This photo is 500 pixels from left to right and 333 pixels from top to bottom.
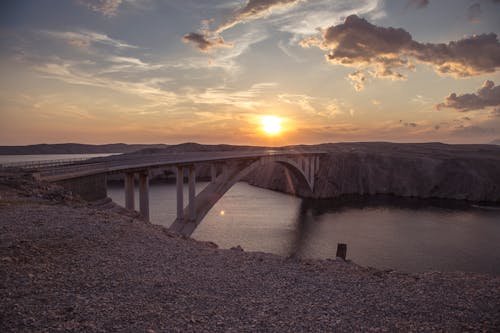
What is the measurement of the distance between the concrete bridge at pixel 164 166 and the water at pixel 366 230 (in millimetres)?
4406

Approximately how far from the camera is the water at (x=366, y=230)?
30422 millimetres

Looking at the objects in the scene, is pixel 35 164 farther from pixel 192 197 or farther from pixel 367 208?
pixel 367 208

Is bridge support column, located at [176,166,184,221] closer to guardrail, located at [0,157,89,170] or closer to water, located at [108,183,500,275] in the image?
water, located at [108,183,500,275]

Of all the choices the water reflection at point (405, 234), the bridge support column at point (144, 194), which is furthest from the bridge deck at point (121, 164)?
the water reflection at point (405, 234)

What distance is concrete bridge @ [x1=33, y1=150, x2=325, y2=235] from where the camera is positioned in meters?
19.6

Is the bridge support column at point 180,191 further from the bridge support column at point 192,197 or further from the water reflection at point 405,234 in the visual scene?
the water reflection at point 405,234

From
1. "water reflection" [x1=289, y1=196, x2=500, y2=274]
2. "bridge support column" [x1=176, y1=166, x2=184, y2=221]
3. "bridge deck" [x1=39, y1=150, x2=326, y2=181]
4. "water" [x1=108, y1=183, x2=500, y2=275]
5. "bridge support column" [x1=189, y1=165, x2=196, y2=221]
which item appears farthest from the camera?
"bridge support column" [x1=189, y1=165, x2=196, y2=221]

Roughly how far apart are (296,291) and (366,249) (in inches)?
1061

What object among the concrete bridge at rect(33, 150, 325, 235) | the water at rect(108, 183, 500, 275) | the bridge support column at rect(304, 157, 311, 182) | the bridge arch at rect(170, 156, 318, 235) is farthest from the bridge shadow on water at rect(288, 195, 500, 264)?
the concrete bridge at rect(33, 150, 325, 235)

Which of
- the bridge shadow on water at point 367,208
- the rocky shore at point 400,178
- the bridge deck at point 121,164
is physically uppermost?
the bridge deck at point 121,164

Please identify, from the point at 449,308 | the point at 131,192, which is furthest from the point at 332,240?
the point at 449,308

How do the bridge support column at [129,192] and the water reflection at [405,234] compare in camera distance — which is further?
the water reflection at [405,234]

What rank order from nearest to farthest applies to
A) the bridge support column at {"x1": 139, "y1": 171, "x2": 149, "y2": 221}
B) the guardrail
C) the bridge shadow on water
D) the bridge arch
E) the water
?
the guardrail
the bridge support column at {"x1": 139, "y1": 171, "x2": 149, "y2": 221}
the water
the bridge arch
the bridge shadow on water

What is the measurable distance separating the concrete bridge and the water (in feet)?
14.5
